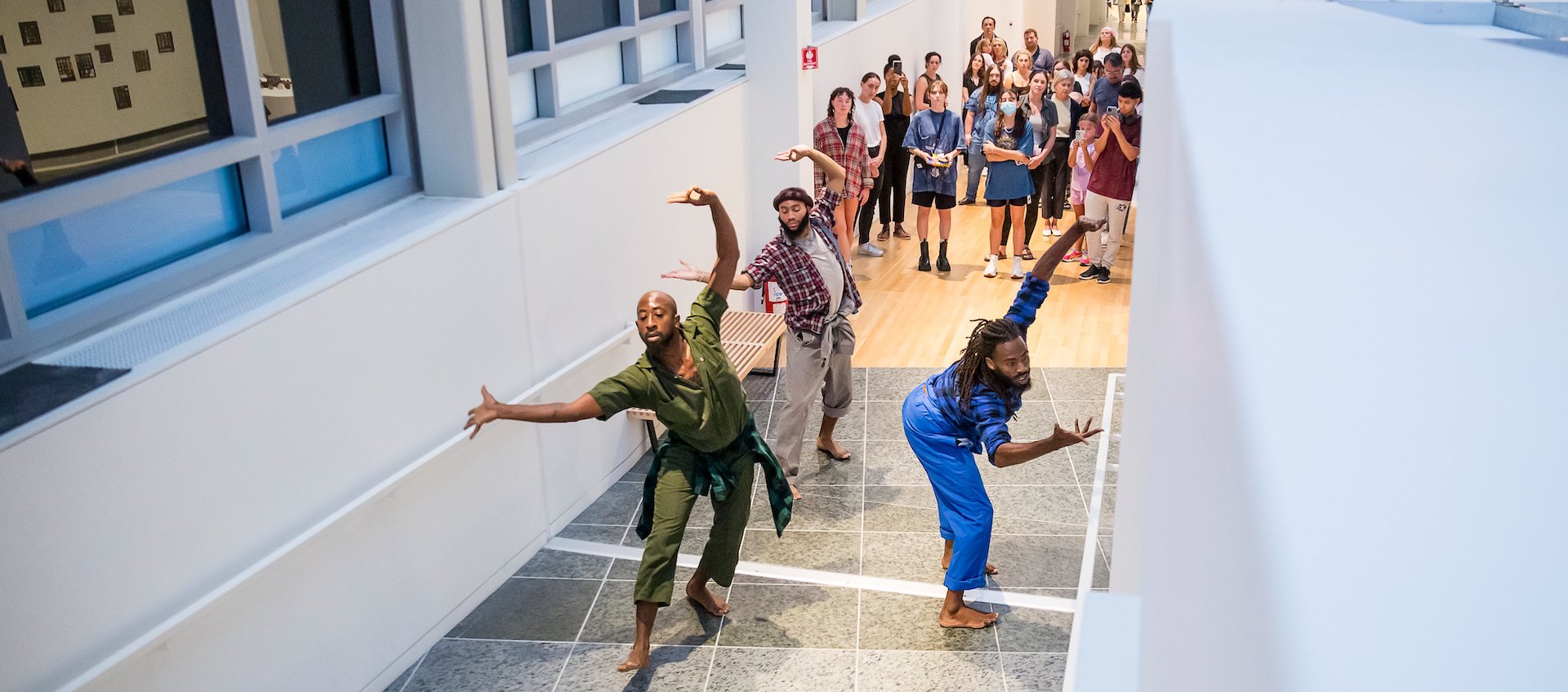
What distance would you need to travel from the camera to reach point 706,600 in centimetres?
577

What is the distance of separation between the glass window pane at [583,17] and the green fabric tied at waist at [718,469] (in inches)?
126

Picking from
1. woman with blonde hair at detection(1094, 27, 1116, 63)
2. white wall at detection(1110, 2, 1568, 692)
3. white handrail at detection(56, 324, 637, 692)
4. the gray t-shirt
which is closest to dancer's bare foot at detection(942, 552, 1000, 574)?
the gray t-shirt

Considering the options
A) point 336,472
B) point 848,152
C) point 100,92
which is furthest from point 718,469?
point 848,152

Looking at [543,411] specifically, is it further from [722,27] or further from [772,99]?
[722,27]

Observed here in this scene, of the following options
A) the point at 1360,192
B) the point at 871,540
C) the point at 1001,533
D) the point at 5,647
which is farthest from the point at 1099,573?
the point at 1360,192

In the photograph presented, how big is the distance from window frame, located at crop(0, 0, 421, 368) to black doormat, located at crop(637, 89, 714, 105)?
8.21 ft

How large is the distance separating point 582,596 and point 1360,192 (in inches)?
210

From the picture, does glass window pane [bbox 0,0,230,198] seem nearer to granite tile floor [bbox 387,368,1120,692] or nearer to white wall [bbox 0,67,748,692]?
white wall [bbox 0,67,748,692]

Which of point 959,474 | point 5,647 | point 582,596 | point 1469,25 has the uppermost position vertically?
point 1469,25

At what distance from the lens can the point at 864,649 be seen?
5434mm

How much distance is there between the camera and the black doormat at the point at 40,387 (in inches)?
143

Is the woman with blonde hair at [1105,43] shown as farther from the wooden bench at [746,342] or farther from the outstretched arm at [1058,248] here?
the outstretched arm at [1058,248]

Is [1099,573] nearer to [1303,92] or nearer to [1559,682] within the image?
[1303,92]

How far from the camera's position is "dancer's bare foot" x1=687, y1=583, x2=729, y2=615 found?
226 inches
